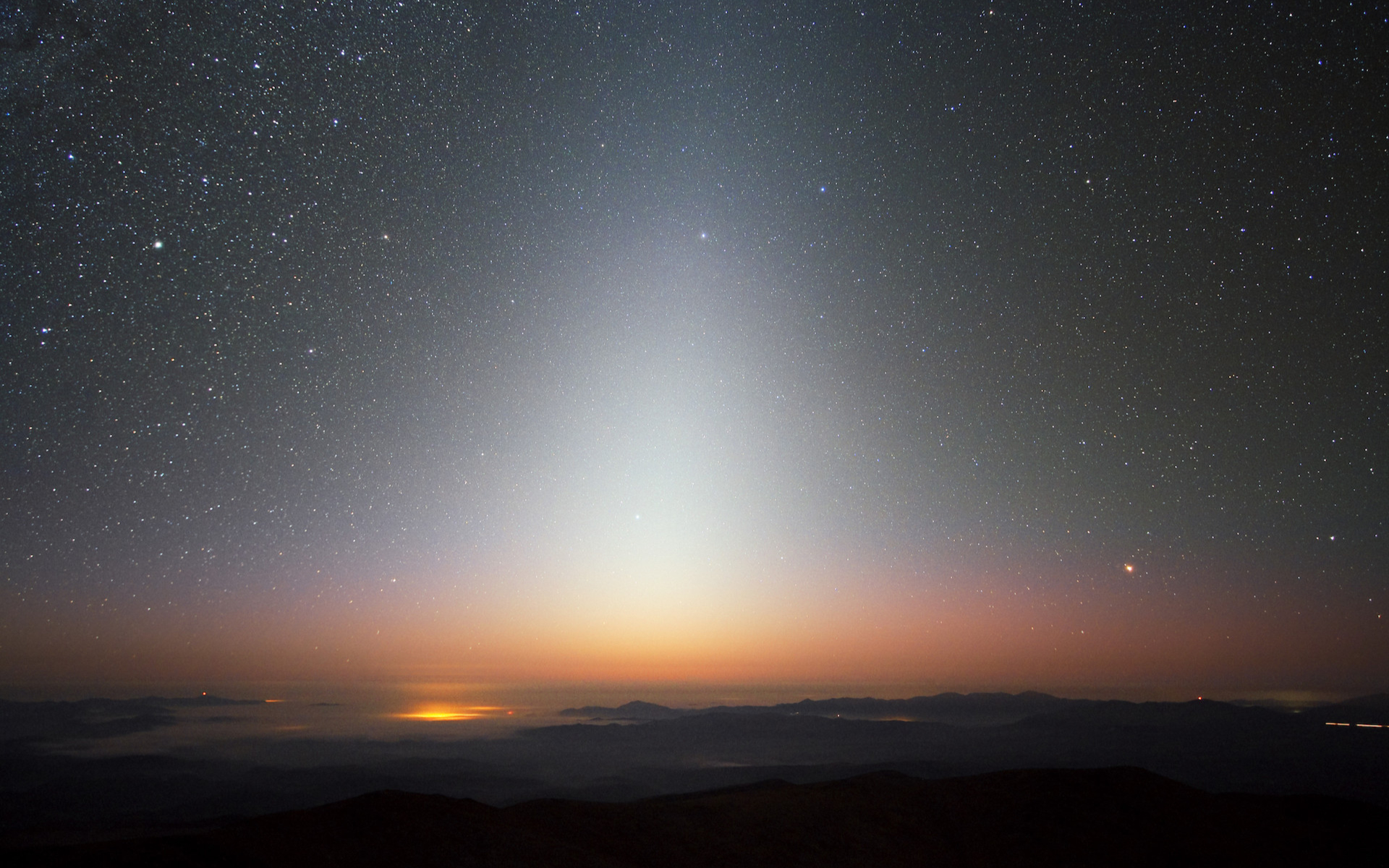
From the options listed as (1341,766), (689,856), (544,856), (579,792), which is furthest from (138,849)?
(1341,766)

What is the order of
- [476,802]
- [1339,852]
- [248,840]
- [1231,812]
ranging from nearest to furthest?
[248,840] → [476,802] → [1339,852] → [1231,812]

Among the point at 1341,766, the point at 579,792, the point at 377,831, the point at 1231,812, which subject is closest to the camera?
the point at 377,831

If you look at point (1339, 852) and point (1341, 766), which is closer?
point (1339, 852)

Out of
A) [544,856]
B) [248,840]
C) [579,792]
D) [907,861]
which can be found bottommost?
[579,792]

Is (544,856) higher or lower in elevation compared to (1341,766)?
higher

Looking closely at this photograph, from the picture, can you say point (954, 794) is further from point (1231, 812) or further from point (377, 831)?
point (377, 831)

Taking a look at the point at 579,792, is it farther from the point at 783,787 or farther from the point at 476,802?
the point at 476,802
